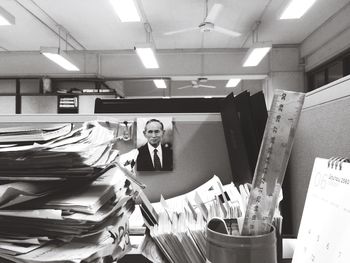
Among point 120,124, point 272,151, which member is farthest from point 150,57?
point 272,151

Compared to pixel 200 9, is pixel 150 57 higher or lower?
lower

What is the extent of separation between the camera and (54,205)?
16.8 inches

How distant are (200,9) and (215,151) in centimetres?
389

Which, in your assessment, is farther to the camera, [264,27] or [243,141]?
[264,27]

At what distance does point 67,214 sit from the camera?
41cm

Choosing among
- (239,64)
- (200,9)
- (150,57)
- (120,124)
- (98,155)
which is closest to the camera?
(98,155)

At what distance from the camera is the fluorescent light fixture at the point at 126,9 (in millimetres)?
3140

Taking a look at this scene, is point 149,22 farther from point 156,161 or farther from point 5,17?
point 156,161

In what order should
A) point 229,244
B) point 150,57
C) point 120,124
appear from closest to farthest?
point 229,244, point 120,124, point 150,57

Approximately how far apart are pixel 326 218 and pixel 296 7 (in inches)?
144

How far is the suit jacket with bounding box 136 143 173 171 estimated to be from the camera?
102cm

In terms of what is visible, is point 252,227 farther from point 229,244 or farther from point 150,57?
point 150,57

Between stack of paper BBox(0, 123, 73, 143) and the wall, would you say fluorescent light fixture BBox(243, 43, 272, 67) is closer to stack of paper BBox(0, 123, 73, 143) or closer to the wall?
the wall

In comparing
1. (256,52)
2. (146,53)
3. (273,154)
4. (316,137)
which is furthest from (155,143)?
(256,52)
